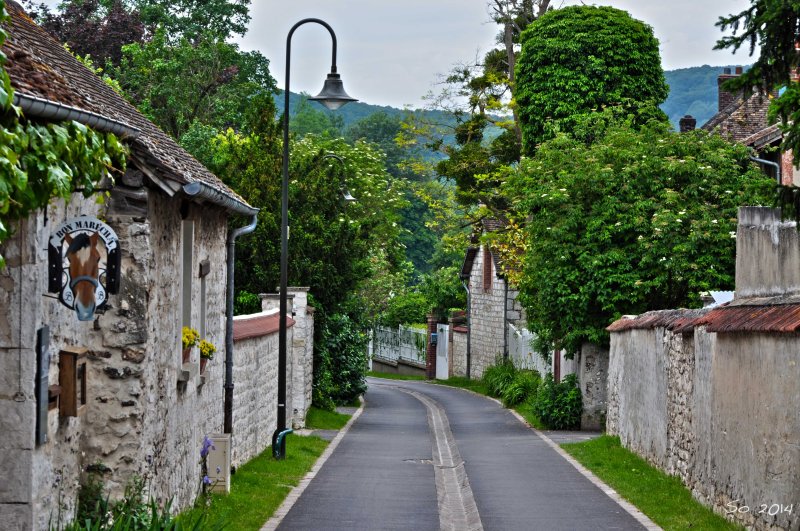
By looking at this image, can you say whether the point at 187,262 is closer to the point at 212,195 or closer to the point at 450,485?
the point at 212,195

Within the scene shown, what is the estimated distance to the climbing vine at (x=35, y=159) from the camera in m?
5.83

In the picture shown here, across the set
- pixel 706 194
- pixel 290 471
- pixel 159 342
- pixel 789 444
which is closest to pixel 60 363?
pixel 159 342

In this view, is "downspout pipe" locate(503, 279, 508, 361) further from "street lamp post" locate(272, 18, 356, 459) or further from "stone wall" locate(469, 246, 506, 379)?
"street lamp post" locate(272, 18, 356, 459)

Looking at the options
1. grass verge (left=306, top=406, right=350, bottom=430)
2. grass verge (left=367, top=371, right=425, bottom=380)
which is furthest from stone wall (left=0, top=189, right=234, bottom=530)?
grass verge (left=367, top=371, right=425, bottom=380)

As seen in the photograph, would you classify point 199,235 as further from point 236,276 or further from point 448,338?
point 448,338

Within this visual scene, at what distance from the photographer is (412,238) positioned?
307 ft

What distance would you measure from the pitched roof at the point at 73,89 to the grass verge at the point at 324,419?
527 inches

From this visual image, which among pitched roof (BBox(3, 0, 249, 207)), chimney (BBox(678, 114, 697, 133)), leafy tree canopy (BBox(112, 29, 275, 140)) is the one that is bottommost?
pitched roof (BBox(3, 0, 249, 207))

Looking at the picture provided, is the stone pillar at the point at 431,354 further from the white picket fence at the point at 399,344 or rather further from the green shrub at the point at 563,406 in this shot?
the green shrub at the point at 563,406

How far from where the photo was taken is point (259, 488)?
16.3 meters

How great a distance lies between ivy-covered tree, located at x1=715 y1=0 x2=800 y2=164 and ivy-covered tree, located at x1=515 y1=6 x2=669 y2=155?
24971mm

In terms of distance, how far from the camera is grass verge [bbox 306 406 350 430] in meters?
28.0

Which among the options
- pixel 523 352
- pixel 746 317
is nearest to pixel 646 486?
pixel 746 317

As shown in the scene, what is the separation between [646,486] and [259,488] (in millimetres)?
5282
